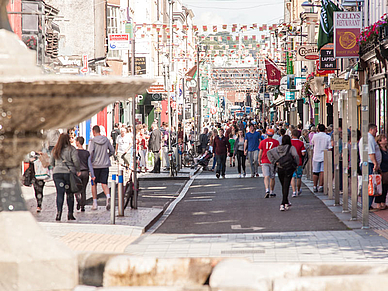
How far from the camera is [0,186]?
5.60 meters

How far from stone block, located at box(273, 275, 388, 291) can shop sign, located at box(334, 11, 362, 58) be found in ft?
72.2

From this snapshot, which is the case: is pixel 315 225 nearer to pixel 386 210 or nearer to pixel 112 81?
pixel 386 210

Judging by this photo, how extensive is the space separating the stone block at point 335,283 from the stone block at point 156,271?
0.98 metres

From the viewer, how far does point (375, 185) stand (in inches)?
588

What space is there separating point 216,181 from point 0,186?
2079cm

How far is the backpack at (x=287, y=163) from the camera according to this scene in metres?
16.9

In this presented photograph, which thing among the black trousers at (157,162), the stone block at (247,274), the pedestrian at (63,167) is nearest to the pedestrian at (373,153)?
the pedestrian at (63,167)

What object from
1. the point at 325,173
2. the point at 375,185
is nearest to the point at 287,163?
the point at 375,185

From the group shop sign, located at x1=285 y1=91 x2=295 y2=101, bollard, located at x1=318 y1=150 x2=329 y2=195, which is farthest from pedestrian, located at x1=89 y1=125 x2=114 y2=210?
Result: shop sign, located at x1=285 y1=91 x2=295 y2=101

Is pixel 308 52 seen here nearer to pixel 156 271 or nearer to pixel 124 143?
pixel 124 143

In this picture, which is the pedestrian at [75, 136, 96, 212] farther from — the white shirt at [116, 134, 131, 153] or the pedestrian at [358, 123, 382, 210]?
the white shirt at [116, 134, 131, 153]

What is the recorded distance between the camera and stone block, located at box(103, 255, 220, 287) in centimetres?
588

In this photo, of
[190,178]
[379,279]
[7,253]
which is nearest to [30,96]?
[7,253]

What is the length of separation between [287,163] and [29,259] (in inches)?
Result: 474
